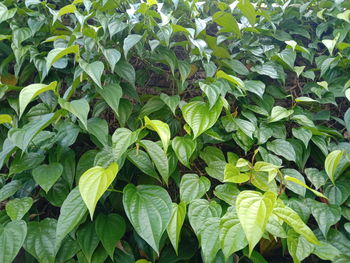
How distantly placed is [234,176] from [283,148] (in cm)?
30

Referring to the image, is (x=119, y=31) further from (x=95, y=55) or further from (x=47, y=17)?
(x=47, y=17)

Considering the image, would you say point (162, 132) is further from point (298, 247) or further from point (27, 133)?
point (298, 247)

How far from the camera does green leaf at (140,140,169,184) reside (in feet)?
2.55

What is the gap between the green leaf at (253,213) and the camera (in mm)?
528

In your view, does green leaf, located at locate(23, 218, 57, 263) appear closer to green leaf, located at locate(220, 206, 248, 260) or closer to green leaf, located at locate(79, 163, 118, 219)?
green leaf, located at locate(79, 163, 118, 219)

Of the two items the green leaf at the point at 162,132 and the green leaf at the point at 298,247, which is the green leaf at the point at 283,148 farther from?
the green leaf at the point at 162,132

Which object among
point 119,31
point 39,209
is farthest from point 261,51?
point 39,209

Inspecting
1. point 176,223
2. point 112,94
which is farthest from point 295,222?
point 112,94

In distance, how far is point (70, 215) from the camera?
27.7 inches

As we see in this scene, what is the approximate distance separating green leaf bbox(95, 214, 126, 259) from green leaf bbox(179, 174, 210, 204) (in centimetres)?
19

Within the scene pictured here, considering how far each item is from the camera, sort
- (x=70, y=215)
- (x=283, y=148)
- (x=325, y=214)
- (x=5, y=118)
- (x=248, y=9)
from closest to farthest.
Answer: (x=70, y=215)
(x=5, y=118)
(x=325, y=214)
(x=283, y=148)
(x=248, y=9)

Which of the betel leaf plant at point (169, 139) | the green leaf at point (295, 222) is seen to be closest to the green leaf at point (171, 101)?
the betel leaf plant at point (169, 139)

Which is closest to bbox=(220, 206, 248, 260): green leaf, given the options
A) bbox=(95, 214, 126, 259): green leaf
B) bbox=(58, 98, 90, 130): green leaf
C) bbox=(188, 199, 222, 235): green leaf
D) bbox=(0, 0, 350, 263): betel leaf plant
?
bbox=(0, 0, 350, 263): betel leaf plant

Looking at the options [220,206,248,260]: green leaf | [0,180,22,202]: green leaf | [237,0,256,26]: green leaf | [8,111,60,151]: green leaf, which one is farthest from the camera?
[237,0,256,26]: green leaf
